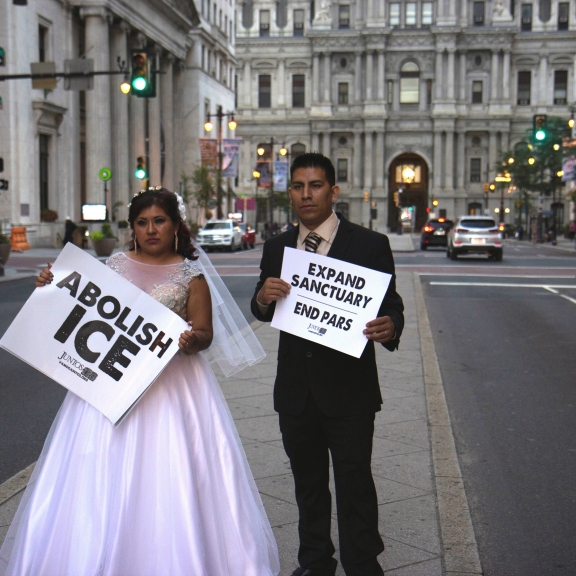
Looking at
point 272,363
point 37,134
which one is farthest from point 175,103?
point 272,363

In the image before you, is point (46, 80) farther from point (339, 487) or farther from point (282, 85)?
point (282, 85)

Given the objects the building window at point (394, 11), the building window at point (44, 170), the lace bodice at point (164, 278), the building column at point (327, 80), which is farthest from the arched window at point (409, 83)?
the lace bodice at point (164, 278)

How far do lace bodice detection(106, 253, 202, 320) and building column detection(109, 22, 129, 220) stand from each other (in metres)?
47.9

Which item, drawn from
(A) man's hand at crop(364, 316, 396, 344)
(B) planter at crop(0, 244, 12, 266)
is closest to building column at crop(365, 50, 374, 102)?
(B) planter at crop(0, 244, 12, 266)

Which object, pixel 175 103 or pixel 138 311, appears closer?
pixel 138 311

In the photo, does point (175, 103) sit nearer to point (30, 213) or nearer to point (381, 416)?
point (30, 213)

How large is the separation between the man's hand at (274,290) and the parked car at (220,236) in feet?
139

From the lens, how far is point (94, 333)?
4.47 m

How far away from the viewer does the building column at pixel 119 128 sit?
51.8 metres

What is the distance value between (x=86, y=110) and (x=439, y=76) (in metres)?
62.8

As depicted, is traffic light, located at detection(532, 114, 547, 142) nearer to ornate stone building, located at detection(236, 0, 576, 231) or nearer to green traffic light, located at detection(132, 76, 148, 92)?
green traffic light, located at detection(132, 76, 148, 92)

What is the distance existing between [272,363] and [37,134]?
113ft

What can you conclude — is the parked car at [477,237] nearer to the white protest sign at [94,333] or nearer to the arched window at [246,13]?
the white protest sign at [94,333]

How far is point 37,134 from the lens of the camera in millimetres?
42500
